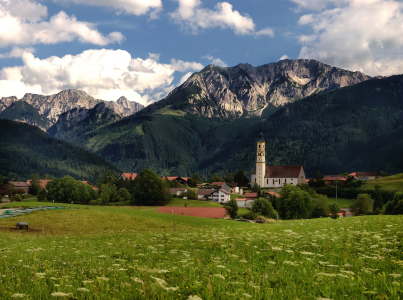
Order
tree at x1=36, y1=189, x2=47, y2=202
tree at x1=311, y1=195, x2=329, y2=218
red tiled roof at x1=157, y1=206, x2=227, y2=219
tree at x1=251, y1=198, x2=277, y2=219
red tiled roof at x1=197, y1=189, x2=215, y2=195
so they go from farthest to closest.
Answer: red tiled roof at x1=197, y1=189, x2=215, y2=195 → tree at x1=36, y1=189, x2=47, y2=202 → tree at x1=311, y1=195, x2=329, y2=218 → tree at x1=251, y1=198, x2=277, y2=219 → red tiled roof at x1=157, y1=206, x2=227, y2=219

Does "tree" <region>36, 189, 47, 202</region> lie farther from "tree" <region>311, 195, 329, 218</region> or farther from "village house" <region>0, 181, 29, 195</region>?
"tree" <region>311, 195, 329, 218</region>

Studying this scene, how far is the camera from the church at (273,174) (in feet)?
621

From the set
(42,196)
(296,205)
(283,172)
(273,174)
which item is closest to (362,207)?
(296,205)

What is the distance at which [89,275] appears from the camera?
1015cm

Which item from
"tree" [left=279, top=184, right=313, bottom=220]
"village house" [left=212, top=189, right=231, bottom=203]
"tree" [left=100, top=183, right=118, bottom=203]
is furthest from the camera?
"village house" [left=212, top=189, right=231, bottom=203]

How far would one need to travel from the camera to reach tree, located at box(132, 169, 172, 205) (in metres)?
117

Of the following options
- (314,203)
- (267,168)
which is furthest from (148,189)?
(267,168)

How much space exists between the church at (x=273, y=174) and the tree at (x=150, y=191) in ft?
290

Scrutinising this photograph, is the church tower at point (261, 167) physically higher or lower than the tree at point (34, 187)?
higher

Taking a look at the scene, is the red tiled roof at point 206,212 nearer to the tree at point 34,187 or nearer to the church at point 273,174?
the tree at point 34,187

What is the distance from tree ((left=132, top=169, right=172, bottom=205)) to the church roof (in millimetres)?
96752

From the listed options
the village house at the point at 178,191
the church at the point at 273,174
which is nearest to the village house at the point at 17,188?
the village house at the point at 178,191

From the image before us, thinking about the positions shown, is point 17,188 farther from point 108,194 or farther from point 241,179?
point 241,179

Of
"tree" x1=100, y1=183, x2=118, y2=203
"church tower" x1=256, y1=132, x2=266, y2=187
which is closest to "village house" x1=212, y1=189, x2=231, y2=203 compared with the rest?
"tree" x1=100, y1=183, x2=118, y2=203
